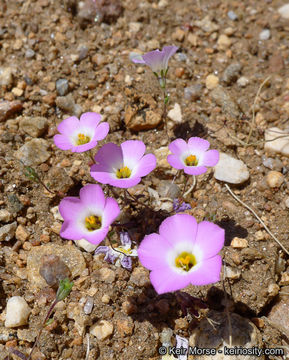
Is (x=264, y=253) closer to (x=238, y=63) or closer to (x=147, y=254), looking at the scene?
(x=147, y=254)

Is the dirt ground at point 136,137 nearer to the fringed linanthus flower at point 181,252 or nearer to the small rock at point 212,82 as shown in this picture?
the small rock at point 212,82

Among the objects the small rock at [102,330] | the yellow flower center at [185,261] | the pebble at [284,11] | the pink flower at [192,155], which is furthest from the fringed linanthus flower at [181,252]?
the pebble at [284,11]

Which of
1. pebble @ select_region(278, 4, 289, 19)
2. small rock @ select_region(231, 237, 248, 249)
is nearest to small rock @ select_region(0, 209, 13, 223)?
small rock @ select_region(231, 237, 248, 249)

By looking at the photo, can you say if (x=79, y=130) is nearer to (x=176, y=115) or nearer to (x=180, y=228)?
(x=176, y=115)

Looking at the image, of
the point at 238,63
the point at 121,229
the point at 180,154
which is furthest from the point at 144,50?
the point at 121,229

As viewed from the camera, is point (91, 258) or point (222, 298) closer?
point (222, 298)

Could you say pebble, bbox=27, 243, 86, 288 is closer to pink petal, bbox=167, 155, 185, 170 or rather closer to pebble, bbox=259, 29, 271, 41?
pink petal, bbox=167, 155, 185, 170
